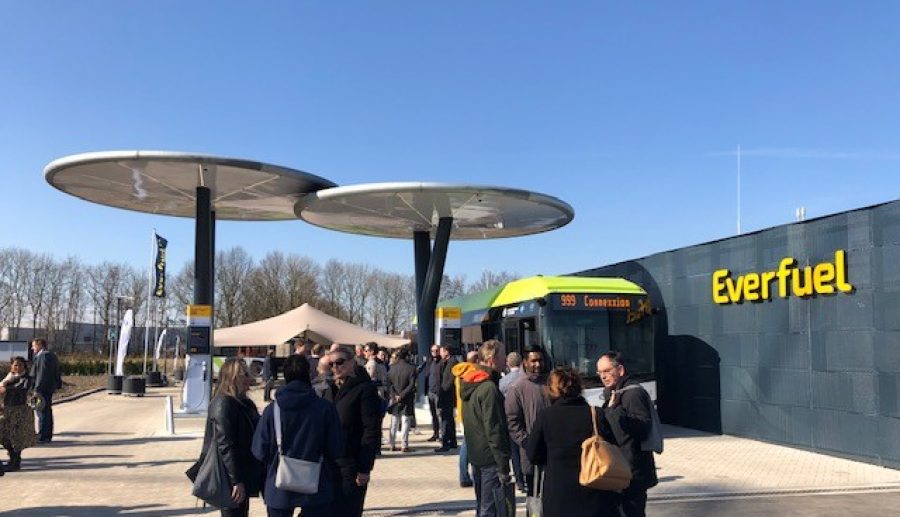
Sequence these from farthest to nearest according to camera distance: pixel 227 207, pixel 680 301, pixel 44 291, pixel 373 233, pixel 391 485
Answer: pixel 44 291, pixel 373 233, pixel 227 207, pixel 680 301, pixel 391 485

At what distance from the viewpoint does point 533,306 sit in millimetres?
14812

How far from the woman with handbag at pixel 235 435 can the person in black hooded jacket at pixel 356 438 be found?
59cm

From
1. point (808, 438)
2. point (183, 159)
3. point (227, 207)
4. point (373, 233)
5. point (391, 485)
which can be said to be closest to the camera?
point (391, 485)

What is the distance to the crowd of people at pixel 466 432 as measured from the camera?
4.60m

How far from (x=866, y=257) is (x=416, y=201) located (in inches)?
391

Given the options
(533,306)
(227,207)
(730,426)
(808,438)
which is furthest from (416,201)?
(808,438)

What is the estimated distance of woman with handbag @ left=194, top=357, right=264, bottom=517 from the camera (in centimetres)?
513

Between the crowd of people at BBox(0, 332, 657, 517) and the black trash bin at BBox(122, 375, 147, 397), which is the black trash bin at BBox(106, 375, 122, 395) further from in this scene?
the crowd of people at BBox(0, 332, 657, 517)

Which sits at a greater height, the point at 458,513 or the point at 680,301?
the point at 680,301

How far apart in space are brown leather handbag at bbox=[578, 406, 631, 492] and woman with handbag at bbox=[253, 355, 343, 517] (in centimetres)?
160

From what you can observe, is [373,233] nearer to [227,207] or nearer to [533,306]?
[227,207]

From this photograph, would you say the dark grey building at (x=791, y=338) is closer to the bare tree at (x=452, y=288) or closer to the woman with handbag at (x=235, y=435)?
the woman with handbag at (x=235, y=435)

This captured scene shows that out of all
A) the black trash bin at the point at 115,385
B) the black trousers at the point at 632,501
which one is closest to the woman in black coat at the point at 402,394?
the black trousers at the point at 632,501

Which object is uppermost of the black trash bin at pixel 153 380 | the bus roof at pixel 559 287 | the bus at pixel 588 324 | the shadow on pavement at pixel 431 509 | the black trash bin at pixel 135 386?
the bus roof at pixel 559 287
